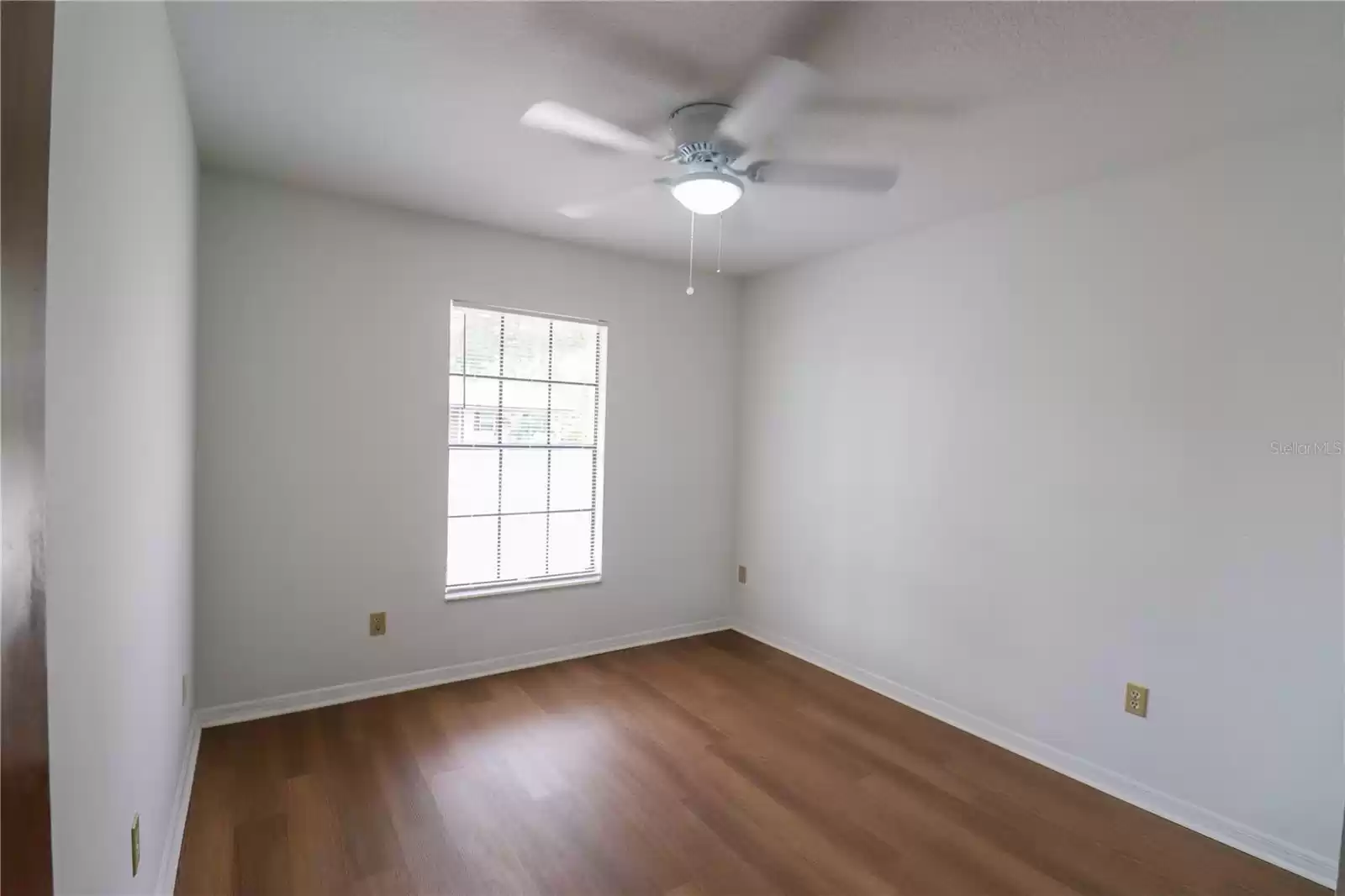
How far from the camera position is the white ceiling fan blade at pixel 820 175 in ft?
8.50

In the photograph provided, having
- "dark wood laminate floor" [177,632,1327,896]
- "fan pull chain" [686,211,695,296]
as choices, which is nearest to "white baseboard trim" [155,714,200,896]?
"dark wood laminate floor" [177,632,1327,896]

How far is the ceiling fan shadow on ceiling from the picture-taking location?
1.94 m

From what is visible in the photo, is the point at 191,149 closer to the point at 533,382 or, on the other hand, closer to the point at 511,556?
the point at 533,382

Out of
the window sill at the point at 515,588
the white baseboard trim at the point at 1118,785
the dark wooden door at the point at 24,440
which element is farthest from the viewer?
the window sill at the point at 515,588

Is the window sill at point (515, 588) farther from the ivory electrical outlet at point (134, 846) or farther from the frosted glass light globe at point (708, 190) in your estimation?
the frosted glass light globe at point (708, 190)

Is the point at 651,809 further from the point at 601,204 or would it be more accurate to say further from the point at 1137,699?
the point at 601,204

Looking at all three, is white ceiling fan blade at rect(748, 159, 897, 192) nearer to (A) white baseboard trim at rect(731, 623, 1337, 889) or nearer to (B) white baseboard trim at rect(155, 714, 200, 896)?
(A) white baseboard trim at rect(731, 623, 1337, 889)

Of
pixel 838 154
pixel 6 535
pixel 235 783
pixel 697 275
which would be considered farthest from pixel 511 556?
pixel 6 535

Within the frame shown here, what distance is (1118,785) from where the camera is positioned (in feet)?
8.57

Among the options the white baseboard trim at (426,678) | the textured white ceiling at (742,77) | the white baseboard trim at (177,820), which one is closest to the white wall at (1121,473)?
the textured white ceiling at (742,77)

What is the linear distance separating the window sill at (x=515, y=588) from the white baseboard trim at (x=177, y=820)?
1.21m

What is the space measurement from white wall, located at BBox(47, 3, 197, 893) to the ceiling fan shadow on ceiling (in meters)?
1.16

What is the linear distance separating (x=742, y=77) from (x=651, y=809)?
2534mm

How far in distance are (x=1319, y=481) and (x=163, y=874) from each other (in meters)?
3.81
